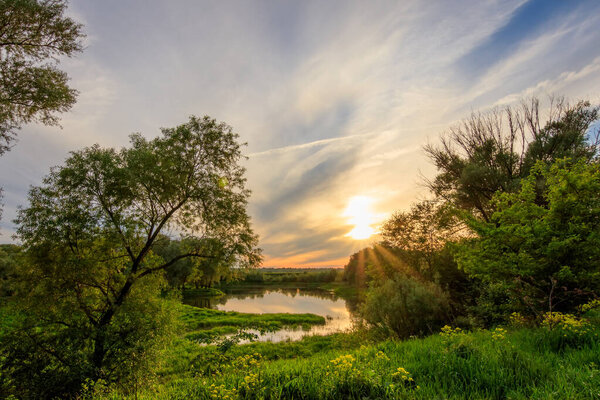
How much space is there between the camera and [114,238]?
10328 millimetres

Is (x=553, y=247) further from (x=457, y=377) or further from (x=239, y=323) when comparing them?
(x=239, y=323)

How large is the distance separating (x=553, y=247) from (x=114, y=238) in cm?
1513

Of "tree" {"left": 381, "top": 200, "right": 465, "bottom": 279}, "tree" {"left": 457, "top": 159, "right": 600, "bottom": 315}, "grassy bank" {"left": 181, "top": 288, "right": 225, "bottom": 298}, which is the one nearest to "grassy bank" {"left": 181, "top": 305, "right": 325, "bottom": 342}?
"tree" {"left": 381, "top": 200, "right": 465, "bottom": 279}

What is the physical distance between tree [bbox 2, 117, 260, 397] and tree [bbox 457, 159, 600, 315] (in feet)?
32.8

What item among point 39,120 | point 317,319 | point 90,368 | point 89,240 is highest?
point 39,120

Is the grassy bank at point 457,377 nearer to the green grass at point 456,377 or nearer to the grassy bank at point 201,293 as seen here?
the green grass at point 456,377

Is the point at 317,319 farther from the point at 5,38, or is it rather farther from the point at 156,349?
the point at 5,38

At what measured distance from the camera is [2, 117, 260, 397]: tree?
9.14 meters

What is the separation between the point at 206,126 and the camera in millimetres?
12812

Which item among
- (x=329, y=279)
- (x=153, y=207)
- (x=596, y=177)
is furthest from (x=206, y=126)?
(x=329, y=279)

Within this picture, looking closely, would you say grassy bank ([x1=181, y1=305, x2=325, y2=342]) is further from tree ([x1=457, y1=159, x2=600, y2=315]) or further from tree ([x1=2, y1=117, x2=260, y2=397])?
tree ([x1=457, y1=159, x2=600, y2=315])

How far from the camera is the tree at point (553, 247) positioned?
25.1 feet

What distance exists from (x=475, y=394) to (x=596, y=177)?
344 inches

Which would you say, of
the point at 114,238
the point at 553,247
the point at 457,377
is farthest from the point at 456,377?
the point at 114,238
